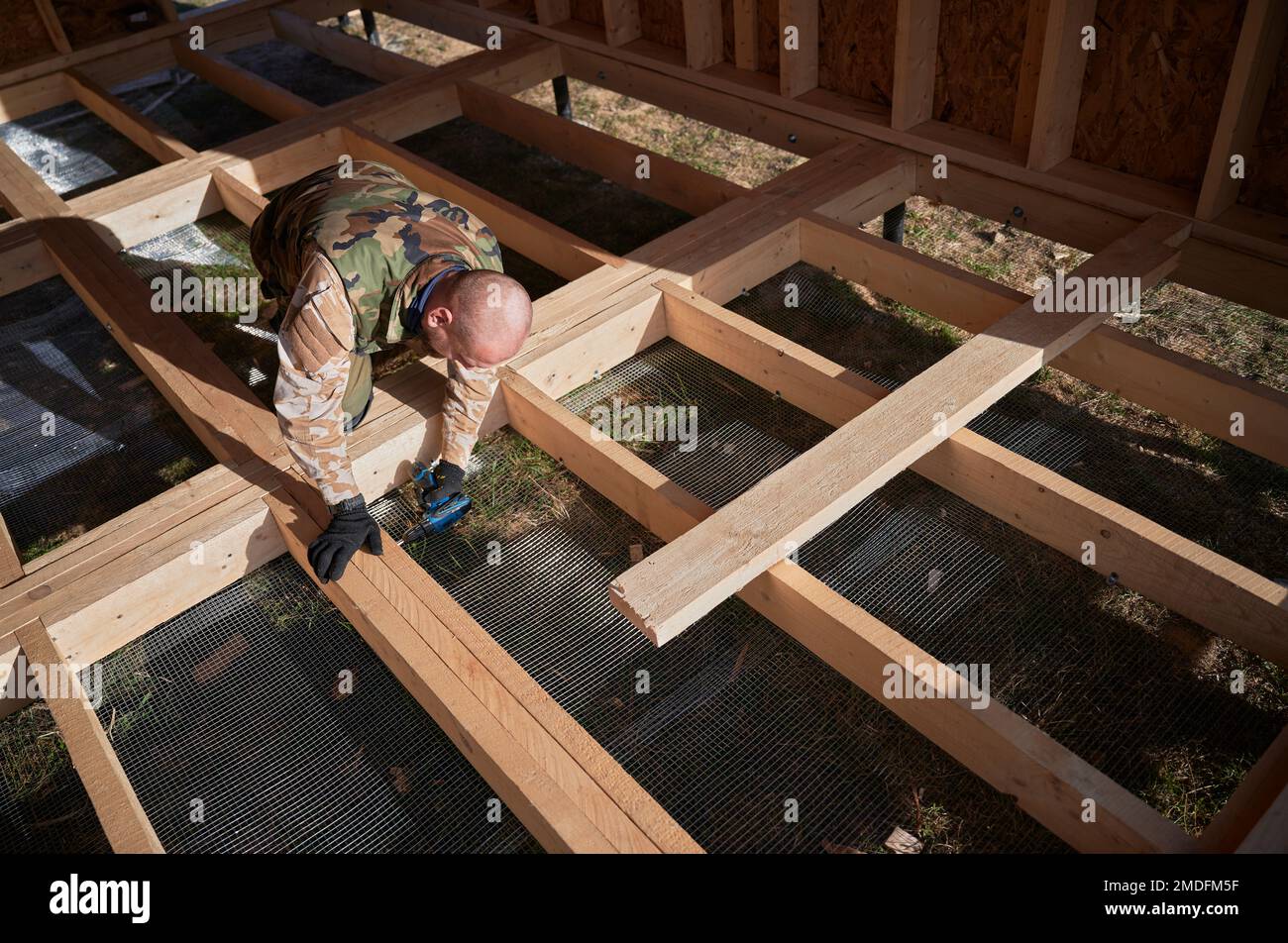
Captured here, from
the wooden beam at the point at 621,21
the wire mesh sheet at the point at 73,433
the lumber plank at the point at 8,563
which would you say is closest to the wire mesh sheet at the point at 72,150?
the wire mesh sheet at the point at 73,433

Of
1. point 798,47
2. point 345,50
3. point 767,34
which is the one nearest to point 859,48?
point 798,47

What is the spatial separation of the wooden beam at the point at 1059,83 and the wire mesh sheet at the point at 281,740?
3106 millimetres

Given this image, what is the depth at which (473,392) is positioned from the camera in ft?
10.5

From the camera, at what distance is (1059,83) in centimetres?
364

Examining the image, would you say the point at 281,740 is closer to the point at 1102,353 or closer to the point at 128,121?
the point at 1102,353

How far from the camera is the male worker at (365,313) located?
268cm

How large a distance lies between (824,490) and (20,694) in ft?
7.81

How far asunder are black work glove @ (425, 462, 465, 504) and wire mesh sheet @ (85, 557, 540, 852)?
47cm

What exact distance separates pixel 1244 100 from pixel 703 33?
258 cm

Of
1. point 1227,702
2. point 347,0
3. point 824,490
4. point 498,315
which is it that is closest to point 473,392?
point 498,315

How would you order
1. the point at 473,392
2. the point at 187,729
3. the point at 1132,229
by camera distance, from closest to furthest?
the point at 187,729, the point at 473,392, the point at 1132,229

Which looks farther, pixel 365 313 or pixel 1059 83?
pixel 1059 83

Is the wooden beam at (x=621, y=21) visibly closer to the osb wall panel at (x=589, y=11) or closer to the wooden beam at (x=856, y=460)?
the osb wall panel at (x=589, y=11)

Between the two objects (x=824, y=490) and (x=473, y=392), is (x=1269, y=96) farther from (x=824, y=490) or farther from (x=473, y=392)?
(x=473, y=392)
